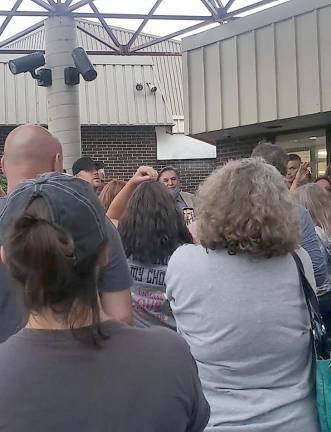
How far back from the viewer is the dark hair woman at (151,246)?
9.72 feet

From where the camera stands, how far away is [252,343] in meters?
1.96

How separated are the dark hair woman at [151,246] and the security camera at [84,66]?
5.54 metres

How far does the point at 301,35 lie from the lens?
742cm

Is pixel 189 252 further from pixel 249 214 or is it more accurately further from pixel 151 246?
pixel 151 246

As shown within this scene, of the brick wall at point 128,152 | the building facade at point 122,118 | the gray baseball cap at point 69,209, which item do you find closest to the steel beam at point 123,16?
the building facade at point 122,118

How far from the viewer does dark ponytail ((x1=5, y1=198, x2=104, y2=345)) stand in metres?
1.17

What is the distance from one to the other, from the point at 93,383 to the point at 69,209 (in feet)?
1.09

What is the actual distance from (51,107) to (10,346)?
8.02 metres

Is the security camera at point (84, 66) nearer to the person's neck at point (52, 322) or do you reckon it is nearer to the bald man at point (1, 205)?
the bald man at point (1, 205)

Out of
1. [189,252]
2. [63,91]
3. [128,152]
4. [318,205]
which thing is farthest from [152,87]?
[189,252]

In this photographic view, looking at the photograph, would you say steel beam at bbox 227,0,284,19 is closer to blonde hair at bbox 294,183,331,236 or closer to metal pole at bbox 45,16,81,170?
metal pole at bbox 45,16,81,170

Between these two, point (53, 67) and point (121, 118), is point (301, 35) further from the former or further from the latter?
point (121, 118)

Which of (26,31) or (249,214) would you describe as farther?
(26,31)

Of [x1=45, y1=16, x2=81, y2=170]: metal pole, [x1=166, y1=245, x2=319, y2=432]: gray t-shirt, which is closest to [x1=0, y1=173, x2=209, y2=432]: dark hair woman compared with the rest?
[x1=166, y1=245, x2=319, y2=432]: gray t-shirt
